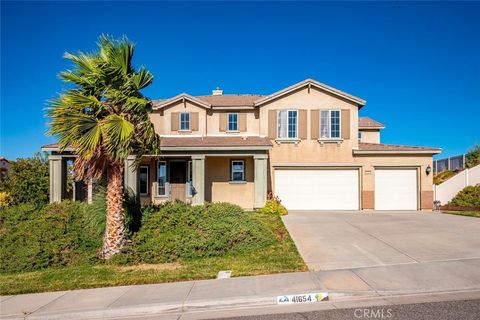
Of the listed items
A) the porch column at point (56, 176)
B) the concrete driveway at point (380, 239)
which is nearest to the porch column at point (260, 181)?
the concrete driveway at point (380, 239)

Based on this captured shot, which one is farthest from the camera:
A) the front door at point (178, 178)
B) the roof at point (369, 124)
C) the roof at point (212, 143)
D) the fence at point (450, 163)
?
the fence at point (450, 163)

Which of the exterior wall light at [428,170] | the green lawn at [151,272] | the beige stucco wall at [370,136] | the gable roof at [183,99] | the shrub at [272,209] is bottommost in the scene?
the green lawn at [151,272]

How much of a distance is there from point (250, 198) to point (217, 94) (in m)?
8.96

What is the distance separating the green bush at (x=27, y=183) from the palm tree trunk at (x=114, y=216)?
38.6 feet

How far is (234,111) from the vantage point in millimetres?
19391

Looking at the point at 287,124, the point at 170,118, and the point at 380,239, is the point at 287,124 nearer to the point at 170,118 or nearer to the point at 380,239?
the point at 170,118

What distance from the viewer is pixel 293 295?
5984 millimetres

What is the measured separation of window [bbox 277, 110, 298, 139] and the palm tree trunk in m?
10.7

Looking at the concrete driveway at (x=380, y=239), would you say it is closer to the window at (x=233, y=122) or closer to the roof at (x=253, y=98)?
the window at (x=233, y=122)

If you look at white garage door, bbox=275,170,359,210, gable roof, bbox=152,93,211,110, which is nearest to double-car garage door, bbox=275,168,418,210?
white garage door, bbox=275,170,359,210

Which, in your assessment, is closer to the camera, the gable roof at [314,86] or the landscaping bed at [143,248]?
the landscaping bed at [143,248]

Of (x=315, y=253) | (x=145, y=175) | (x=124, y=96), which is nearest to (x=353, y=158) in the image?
(x=315, y=253)

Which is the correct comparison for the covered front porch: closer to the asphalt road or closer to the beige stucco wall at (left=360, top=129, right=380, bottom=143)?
the beige stucco wall at (left=360, top=129, right=380, bottom=143)

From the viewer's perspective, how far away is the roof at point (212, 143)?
1623 centimetres
